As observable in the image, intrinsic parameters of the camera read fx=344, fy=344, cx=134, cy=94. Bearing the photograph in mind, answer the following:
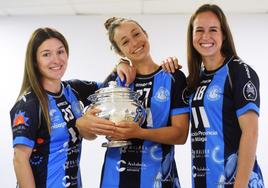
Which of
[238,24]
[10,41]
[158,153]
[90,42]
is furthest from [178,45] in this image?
[158,153]

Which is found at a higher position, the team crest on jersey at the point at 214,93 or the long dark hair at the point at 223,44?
the long dark hair at the point at 223,44

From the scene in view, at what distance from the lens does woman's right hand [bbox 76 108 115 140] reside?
139 centimetres

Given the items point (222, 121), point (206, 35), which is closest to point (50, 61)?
point (206, 35)

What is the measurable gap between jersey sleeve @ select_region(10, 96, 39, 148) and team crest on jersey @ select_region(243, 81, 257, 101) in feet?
3.03

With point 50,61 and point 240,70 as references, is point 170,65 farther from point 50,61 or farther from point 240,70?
point 50,61

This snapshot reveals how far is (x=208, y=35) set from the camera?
1.60 m

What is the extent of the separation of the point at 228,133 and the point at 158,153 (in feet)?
1.03

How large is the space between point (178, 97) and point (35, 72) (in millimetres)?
721

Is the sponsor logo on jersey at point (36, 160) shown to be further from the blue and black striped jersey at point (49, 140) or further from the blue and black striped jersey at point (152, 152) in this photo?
the blue and black striped jersey at point (152, 152)

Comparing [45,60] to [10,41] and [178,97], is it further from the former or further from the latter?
[10,41]

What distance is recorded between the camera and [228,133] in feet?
4.76

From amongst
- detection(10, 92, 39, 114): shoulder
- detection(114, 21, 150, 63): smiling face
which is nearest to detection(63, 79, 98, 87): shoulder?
detection(10, 92, 39, 114): shoulder

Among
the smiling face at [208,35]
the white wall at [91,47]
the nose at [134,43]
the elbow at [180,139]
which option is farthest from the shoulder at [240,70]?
the white wall at [91,47]

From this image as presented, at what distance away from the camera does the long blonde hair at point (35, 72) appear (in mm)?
1625
